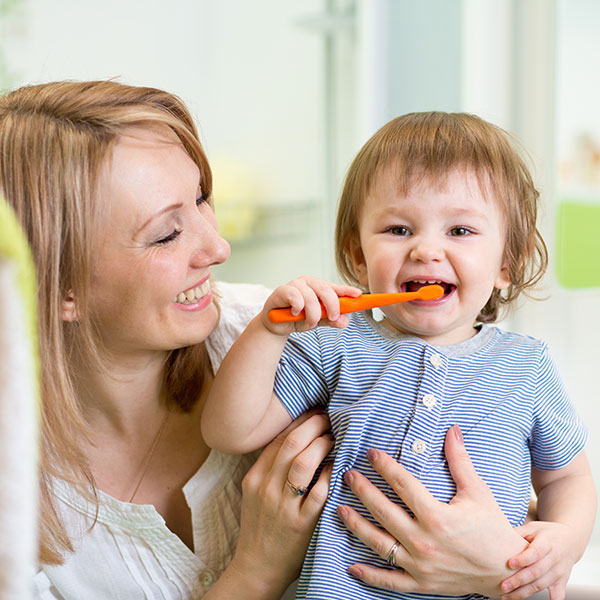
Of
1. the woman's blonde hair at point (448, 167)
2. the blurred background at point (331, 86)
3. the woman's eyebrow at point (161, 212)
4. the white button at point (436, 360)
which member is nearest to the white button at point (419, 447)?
the white button at point (436, 360)

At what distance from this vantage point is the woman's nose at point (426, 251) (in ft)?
3.15

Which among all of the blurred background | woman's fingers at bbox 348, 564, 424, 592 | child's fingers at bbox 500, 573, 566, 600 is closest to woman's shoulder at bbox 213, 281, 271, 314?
woman's fingers at bbox 348, 564, 424, 592

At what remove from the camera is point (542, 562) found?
0.91 m

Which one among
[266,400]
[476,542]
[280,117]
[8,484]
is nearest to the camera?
[8,484]

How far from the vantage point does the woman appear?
94 cm

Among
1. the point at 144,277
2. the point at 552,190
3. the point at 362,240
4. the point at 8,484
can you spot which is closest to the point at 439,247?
the point at 362,240

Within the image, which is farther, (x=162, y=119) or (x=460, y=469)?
(x=162, y=119)

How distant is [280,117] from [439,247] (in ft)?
5.85

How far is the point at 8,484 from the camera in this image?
32 cm

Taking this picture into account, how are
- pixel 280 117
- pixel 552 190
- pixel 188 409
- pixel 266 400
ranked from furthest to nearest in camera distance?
1. pixel 280 117
2. pixel 552 190
3. pixel 188 409
4. pixel 266 400

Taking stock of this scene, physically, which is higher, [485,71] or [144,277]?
[485,71]

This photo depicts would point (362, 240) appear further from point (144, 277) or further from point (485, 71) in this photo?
point (485, 71)

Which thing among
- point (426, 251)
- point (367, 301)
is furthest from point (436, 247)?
point (367, 301)

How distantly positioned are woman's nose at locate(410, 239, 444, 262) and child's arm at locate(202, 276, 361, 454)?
106mm
